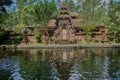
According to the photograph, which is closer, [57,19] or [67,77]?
[67,77]

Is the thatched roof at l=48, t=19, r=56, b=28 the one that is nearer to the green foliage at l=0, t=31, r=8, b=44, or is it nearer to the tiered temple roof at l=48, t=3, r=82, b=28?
the tiered temple roof at l=48, t=3, r=82, b=28

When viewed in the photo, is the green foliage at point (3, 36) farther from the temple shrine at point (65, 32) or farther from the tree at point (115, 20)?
the tree at point (115, 20)

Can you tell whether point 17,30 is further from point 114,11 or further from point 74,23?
point 114,11

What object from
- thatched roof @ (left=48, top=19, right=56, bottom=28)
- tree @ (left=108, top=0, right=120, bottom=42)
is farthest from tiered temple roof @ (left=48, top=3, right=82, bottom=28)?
tree @ (left=108, top=0, right=120, bottom=42)

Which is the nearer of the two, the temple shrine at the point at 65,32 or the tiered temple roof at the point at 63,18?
the temple shrine at the point at 65,32

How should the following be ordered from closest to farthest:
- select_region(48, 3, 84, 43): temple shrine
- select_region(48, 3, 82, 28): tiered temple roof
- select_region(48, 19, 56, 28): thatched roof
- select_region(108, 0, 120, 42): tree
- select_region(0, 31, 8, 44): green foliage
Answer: select_region(0, 31, 8, 44): green foliage → select_region(108, 0, 120, 42): tree → select_region(48, 3, 84, 43): temple shrine → select_region(48, 3, 82, 28): tiered temple roof → select_region(48, 19, 56, 28): thatched roof

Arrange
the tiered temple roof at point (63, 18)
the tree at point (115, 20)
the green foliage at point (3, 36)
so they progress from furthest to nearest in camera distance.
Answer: the tiered temple roof at point (63, 18), the tree at point (115, 20), the green foliage at point (3, 36)

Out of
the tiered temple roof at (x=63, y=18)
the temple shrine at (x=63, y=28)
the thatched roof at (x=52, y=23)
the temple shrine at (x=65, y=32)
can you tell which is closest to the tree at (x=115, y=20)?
the temple shrine at (x=65, y=32)

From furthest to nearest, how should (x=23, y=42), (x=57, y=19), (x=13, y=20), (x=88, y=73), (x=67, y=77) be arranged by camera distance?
(x=13, y=20) < (x=57, y=19) < (x=23, y=42) < (x=88, y=73) < (x=67, y=77)

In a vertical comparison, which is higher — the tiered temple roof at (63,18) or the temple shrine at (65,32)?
the tiered temple roof at (63,18)

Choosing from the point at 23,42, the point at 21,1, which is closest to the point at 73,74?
the point at 23,42

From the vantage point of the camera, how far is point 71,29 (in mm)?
68750

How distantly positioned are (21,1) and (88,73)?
5058 centimetres

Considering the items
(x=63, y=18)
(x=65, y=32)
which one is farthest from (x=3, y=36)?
(x=63, y=18)
